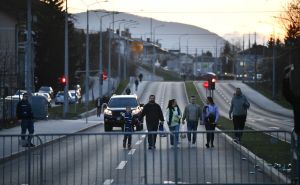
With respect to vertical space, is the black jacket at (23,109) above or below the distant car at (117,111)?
above

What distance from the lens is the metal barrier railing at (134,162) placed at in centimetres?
1391

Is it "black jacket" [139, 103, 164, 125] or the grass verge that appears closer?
the grass verge

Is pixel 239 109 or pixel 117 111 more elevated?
pixel 239 109

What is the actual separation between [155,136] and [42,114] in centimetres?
3292

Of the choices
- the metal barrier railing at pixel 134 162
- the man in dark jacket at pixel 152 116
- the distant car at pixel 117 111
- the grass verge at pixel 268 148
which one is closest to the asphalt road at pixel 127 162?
the metal barrier railing at pixel 134 162

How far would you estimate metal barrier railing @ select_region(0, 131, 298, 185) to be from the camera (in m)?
13.9

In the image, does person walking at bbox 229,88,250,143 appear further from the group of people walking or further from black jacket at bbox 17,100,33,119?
black jacket at bbox 17,100,33,119

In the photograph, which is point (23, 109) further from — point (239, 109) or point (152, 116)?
point (239, 109)

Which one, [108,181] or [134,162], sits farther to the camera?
[134,162]

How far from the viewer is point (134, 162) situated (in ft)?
48.8

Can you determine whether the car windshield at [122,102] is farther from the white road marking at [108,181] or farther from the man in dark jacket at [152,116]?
the white road marking at [108,181]

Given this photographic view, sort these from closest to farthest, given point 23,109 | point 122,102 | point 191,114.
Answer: point 191,114 → point 23,109 → point 122,102

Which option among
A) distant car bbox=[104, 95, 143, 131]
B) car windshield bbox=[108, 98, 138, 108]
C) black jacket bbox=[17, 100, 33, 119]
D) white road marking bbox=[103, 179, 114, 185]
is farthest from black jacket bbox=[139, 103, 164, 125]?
car windshield bbox=[108, 98, 138, 108]

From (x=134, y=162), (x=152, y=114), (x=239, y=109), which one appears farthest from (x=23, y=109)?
(x=134, y=162)
